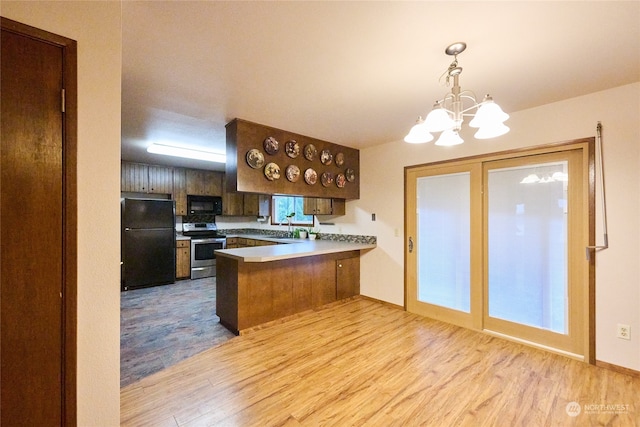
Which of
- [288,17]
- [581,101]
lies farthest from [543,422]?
[288,17]

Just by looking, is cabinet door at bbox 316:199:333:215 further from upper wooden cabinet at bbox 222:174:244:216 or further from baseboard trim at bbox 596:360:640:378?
baseboard trim at bbox 596:360:640:378

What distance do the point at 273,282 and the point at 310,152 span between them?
1765 mm

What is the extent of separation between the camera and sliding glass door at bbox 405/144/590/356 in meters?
2.50

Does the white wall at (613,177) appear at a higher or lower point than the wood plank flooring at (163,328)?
higher

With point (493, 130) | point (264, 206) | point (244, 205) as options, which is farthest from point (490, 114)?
point (244, 205)

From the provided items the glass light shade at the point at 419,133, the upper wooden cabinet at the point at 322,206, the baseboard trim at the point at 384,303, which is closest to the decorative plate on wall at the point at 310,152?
the upper wooden cabinet at the point at 322,206

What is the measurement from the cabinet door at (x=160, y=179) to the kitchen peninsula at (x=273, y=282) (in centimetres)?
302

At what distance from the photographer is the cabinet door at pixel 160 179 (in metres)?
5.23

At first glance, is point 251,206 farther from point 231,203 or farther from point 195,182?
point 195,182

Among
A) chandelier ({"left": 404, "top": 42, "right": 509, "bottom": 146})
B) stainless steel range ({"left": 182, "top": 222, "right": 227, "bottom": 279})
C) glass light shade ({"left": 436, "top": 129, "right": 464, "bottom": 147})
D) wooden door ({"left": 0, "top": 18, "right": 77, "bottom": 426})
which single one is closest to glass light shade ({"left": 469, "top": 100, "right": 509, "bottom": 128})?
chandelier ({"left": 404, "top": 42, "right": 509, "bottom": 146})

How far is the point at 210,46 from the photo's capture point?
166 centimetres

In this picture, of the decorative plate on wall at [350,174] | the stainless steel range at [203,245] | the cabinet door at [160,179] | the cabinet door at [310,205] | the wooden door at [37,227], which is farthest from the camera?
the stainless steel range at [203,245]

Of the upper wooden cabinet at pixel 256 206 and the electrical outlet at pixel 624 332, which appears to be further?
the upper wooden cabinet at pixel 256 206

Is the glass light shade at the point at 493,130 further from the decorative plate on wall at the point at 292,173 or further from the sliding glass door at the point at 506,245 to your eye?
the decorative plate on wall at the point at 292,173
